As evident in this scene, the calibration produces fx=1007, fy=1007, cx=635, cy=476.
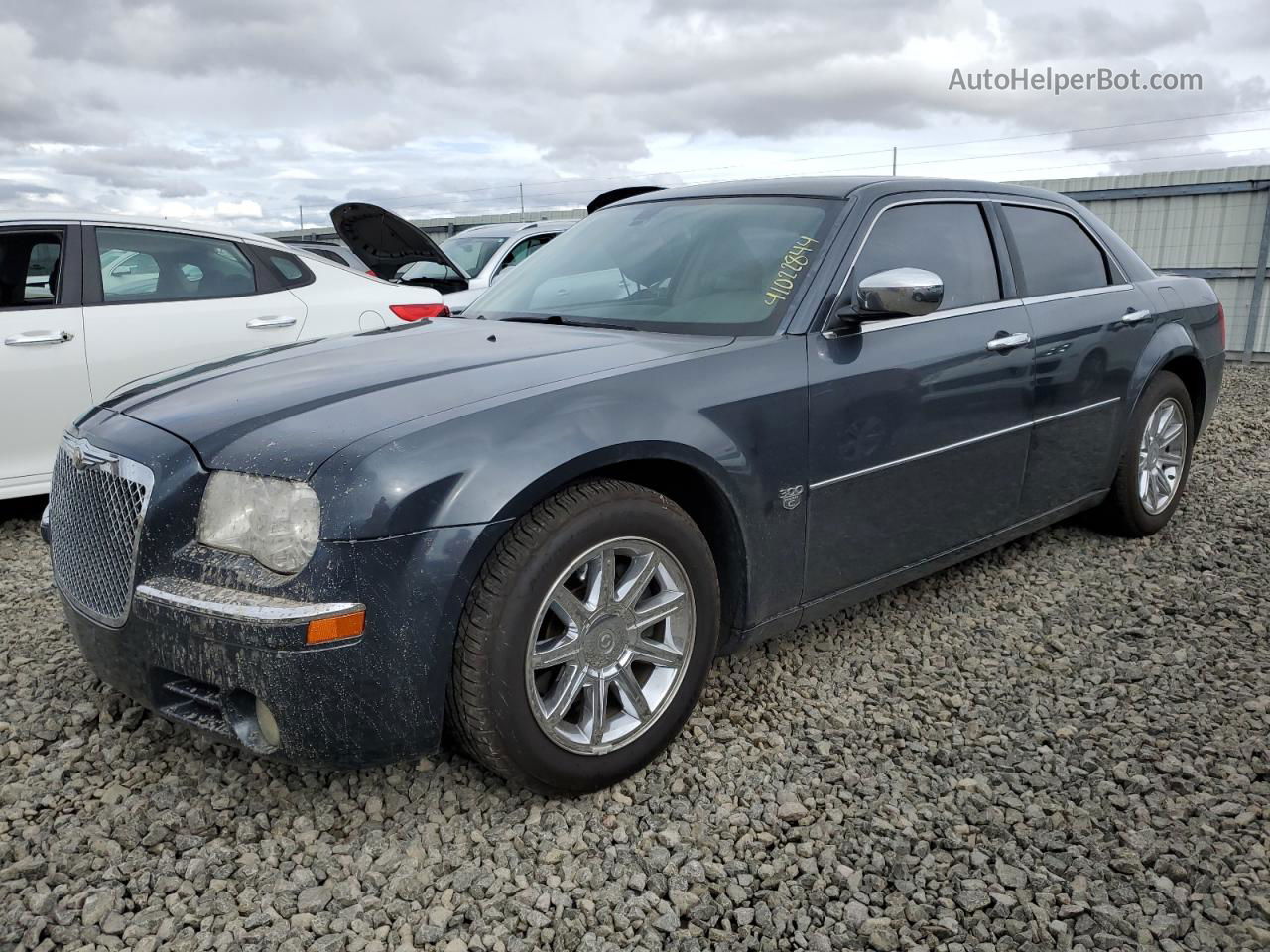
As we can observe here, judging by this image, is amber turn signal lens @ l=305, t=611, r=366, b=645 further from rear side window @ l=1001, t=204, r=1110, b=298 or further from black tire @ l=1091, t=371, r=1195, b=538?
black tire @ l=1091, t=371, r=1195, b=538

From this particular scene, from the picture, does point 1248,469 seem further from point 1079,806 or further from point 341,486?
point 341,486

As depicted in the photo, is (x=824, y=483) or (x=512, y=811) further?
(x=824, y=483)

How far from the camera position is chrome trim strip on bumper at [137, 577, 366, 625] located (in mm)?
2174

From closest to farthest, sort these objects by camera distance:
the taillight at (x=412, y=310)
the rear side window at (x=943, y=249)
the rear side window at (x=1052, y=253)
→ 1. the rear side window at (x=943, y=249)
2. the rear side window at (x=1052, y=253)
3. the taillight at (x=412, y=310)

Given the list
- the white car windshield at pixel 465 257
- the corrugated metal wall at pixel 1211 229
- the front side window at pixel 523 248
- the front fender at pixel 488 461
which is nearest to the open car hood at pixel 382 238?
the white car windshield at pixel 465 257

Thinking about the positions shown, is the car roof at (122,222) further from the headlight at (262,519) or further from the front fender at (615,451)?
the front fender at (615,451)

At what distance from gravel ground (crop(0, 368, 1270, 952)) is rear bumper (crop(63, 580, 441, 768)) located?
0.32 m

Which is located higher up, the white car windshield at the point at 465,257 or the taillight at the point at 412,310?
the white car windshield at the point at 465,257

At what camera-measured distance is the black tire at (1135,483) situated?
14.7ft

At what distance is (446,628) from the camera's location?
227 centimetres

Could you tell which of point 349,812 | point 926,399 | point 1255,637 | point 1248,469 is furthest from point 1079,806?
point 1248,469

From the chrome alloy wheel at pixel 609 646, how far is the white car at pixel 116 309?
276 cm

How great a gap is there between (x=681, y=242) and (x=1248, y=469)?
15.5 ft

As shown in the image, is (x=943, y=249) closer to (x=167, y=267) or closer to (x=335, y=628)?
(x=335, y=628)
